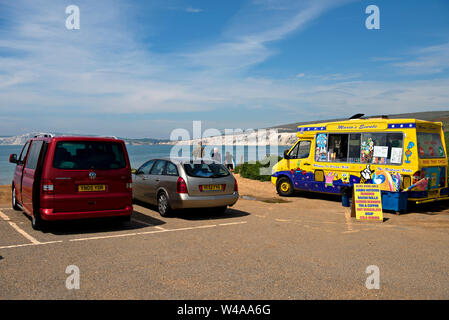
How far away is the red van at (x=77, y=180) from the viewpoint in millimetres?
7297

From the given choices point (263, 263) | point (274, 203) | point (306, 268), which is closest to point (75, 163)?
point (263, 263)

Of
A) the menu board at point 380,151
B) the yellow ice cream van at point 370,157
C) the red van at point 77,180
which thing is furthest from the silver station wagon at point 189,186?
the menu board at point 380,151

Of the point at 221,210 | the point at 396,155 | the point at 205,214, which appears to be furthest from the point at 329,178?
the point at 205,214

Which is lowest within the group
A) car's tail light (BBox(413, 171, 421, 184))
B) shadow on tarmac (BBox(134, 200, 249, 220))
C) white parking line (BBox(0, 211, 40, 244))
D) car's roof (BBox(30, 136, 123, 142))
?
shadow on tarmac (BBox(134, 200, 249, 220))

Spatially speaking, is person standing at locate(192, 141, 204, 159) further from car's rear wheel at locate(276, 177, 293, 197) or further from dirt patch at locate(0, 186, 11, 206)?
dirt patch at locate(0, 186, 11, 206)

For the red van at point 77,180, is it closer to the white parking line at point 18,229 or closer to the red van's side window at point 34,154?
the red van's side window at point 34,154

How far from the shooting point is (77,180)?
7465mm

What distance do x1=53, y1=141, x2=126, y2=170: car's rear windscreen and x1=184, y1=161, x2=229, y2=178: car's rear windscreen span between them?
6.16 feet

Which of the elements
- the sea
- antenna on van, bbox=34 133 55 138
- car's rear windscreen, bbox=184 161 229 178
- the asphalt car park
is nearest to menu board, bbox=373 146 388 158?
the asphalt car park

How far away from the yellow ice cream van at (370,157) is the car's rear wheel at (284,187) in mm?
37

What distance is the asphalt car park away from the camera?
4.58 meters

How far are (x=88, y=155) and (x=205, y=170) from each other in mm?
2964

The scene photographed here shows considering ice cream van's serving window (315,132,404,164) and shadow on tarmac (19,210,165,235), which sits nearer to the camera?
shadow on tarmac (19,210,165,235)
